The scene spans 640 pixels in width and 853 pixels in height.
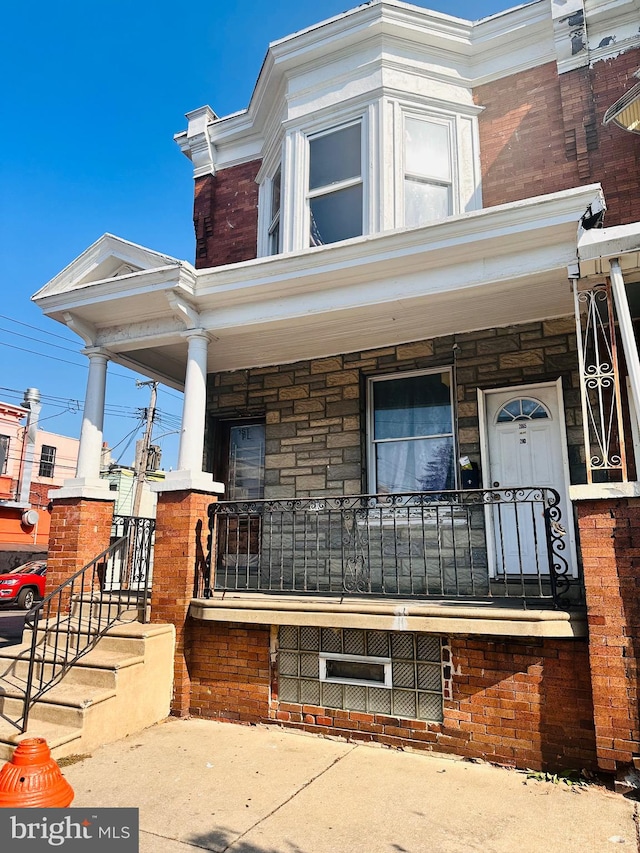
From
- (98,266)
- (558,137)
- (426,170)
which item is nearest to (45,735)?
(98,266)

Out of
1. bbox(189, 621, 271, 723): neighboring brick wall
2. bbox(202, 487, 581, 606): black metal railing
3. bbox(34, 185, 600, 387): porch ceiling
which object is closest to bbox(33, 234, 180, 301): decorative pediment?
bbox(34, 185, 600, 387): porch ceiling

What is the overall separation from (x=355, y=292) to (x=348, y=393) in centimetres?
157

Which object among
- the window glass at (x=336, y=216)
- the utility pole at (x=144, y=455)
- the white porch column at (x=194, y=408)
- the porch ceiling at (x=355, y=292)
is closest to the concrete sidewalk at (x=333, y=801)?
the white porch column at (x=194, y=408)

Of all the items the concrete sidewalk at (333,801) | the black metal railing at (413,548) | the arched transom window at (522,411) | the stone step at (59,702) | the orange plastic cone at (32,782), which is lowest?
the concrete sidewalk at (333,801)

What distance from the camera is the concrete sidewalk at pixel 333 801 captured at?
3.16m

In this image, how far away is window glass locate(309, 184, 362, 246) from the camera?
6965mm

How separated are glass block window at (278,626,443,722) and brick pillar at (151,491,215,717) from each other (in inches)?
36.4

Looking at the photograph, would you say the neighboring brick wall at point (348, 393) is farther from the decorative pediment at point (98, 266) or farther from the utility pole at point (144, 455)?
the utility pole at point (144, 455)

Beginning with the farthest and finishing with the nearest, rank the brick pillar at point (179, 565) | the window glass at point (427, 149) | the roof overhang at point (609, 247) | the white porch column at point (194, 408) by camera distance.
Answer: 1. the window glass at point (427, 149)
2. the white porch column at point (194, 408)
3. the brick pillar at point (179, 565)
4. the roof overhang at point (609, 247)

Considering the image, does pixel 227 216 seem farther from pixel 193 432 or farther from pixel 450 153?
pixel 193 432

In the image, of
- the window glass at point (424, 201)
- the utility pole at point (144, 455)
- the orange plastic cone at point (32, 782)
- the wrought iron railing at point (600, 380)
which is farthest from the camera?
the utility pole at point (144, 455)

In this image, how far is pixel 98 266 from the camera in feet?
21.2

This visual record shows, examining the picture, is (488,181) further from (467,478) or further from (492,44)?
(467,478)

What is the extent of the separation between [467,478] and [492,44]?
5380 millimetres
